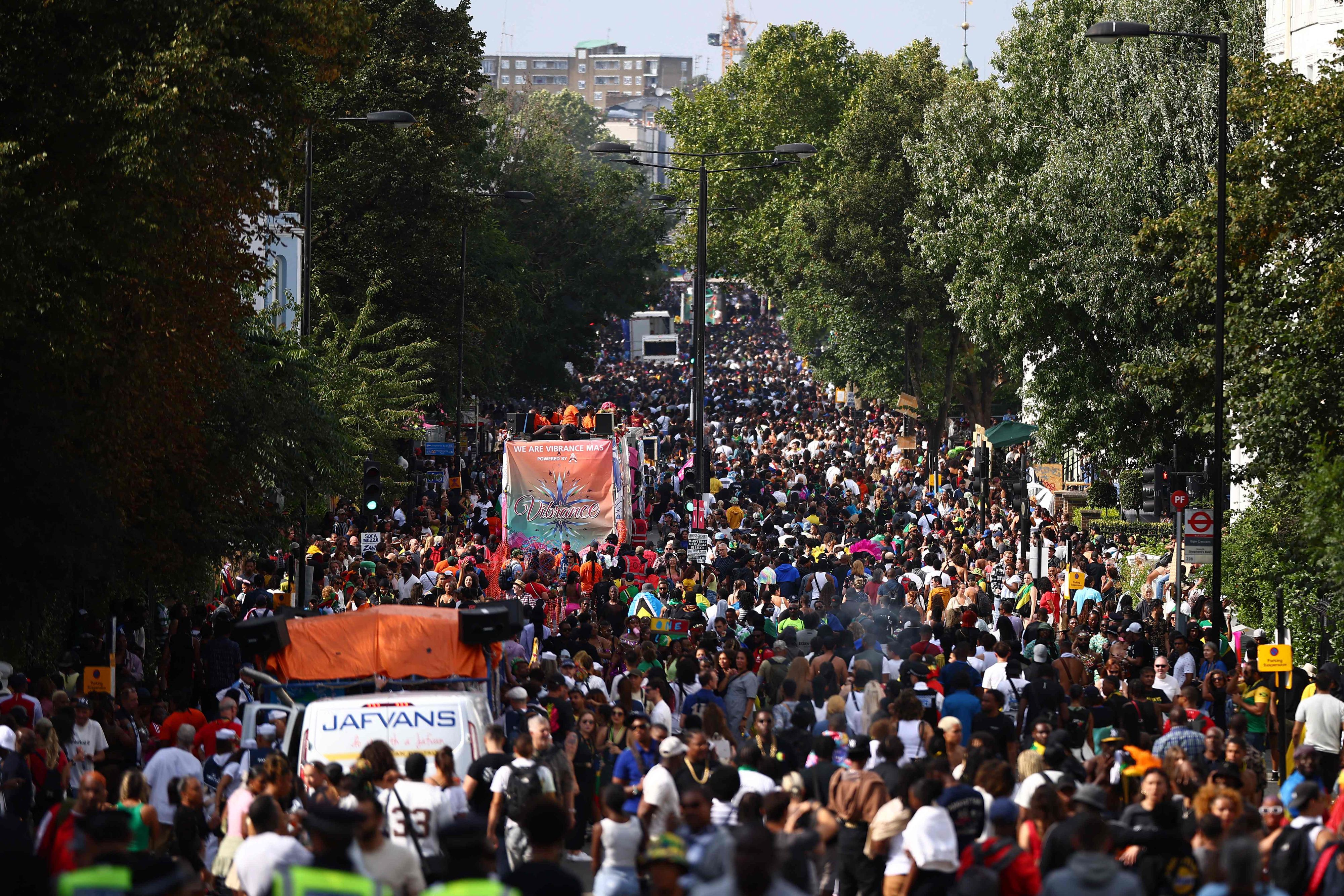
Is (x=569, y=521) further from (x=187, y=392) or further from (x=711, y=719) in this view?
(x=711, y=719)

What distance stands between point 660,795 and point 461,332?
34775mm

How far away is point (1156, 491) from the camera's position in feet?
81.4

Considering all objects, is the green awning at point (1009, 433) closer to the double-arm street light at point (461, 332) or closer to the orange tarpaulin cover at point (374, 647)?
the double-arm street light at point (461, 332)

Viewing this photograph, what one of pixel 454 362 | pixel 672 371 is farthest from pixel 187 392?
pixel 672 371

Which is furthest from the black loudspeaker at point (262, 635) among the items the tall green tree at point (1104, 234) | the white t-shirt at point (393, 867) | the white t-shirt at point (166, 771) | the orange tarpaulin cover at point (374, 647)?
the tall green tree at point (1104, 234)

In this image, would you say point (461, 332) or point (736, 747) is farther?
point (461, 332)

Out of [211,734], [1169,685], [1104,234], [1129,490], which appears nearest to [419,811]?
[211,734]

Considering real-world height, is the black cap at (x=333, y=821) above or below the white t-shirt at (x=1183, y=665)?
above

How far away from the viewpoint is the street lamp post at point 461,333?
143ft

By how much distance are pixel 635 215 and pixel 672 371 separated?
16458 mm

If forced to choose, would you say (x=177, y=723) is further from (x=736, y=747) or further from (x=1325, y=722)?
(x=1325, y=722)

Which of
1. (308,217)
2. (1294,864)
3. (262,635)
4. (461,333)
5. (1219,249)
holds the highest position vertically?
(308,217)

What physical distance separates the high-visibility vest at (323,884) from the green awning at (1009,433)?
36.3 m

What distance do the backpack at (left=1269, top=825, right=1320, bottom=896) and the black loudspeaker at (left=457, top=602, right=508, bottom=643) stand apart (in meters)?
6.48
